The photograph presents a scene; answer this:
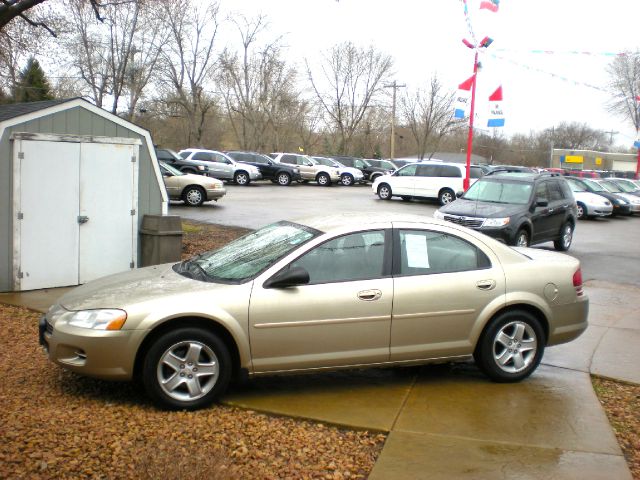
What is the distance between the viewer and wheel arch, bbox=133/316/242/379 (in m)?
4.86

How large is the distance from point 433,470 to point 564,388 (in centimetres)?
218

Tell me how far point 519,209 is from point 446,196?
1321cm

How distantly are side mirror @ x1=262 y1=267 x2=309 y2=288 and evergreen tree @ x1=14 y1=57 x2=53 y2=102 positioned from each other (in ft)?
116

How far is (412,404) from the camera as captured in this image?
5.24 meters

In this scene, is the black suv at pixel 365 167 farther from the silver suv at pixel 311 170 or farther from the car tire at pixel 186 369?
the car tire at pixel 186 369

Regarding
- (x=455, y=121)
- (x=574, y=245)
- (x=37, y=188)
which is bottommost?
(x=574, y=245)

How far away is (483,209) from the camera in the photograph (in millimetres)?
14234

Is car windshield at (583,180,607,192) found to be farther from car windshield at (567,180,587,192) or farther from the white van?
the white van

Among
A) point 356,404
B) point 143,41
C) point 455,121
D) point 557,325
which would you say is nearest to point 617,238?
point 557,325

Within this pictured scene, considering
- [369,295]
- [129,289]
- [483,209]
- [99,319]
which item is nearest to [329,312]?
[369,295]

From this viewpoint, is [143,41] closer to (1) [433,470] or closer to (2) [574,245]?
(2) [574,245]

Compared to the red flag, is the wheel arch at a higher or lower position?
lower

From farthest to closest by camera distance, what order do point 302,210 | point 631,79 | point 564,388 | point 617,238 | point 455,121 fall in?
point 455,121 → point 631,79 → point 302,210 → point 617,238 → point 564,388

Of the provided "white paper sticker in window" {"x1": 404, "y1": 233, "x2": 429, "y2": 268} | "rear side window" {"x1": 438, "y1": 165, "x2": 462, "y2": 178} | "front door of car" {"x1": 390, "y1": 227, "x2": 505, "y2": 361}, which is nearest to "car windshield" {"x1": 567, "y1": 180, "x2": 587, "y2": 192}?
"rear side window" {"x1": 438, "y1": 165, "x2": 462, "y2": 178}
